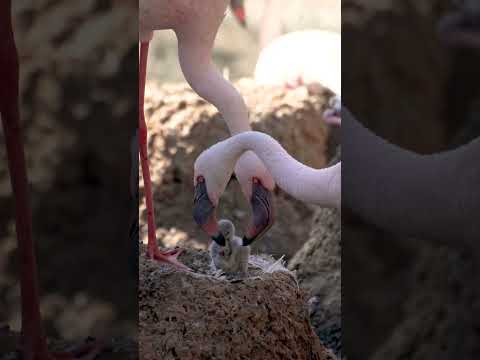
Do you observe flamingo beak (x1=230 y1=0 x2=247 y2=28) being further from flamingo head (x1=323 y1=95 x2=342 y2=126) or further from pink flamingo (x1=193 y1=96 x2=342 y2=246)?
pink flamingo (x1=193 y1=96 x2=342 y2=246)

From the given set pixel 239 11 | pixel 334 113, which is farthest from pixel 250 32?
pixel 334 113

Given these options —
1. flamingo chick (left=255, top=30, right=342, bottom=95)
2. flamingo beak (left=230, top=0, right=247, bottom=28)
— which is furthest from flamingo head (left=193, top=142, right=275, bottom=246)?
flamingo beak (left=230, top=0, right=247, bottom=28)

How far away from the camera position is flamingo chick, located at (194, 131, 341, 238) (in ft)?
6.57

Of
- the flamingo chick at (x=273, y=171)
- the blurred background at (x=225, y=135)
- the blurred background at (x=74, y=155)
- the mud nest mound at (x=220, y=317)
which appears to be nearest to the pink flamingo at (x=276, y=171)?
the flamingo chick at (x=273, y=171)

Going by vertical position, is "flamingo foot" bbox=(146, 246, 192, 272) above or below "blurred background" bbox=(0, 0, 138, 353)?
below

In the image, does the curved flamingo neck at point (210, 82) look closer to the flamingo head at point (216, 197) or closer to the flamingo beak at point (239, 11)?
the flamingo head at point (216, 197)

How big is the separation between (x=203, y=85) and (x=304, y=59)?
142 centimetres

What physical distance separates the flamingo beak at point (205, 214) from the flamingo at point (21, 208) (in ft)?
3.49

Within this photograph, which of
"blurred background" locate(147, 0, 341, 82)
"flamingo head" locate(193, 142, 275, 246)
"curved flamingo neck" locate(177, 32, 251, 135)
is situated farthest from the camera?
"blurred background" locate(147, 0, 341, 82)

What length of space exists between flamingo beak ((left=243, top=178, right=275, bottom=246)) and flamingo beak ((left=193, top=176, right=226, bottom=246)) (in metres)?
0.09

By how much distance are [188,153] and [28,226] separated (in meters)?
2.53

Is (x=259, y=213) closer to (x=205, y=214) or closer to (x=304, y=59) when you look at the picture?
(x=205, y=214)

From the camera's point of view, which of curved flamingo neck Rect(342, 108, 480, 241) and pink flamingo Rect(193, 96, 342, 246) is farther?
pink flamingo Rect(193, 96, 342, 246)

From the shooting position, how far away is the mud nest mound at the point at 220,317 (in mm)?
2109
